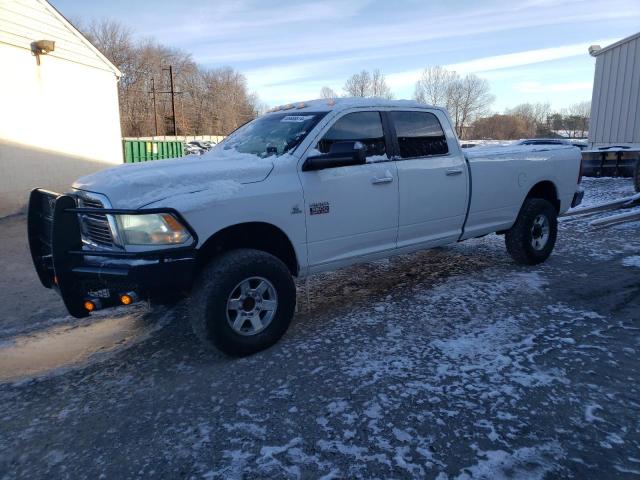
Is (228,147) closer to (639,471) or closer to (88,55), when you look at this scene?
(639,471)

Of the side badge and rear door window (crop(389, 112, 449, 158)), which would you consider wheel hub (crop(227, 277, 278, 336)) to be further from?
rear door window (crop(389, 112, 449, 158))

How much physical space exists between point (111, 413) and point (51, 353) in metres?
1.39

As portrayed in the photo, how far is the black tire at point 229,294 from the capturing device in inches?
130

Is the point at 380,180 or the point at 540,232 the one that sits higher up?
the point at 380,180

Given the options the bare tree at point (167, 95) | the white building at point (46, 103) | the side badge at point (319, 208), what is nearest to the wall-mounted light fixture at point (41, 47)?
the white building at point (46, 103)

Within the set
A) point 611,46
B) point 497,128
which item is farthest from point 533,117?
point 611,46

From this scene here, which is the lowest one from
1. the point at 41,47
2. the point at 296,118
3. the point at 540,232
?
the point at 540,232

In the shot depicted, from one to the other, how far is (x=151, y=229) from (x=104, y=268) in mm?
413

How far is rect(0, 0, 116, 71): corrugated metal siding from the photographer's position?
10.3 metres

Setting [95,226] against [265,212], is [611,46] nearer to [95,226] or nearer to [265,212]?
[265,212]

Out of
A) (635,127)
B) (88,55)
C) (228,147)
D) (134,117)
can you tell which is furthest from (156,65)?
(228,147)

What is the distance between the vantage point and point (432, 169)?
15.2 feet

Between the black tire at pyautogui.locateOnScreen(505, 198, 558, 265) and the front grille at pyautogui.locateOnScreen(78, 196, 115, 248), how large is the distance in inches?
180

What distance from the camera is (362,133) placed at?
4281 mm
